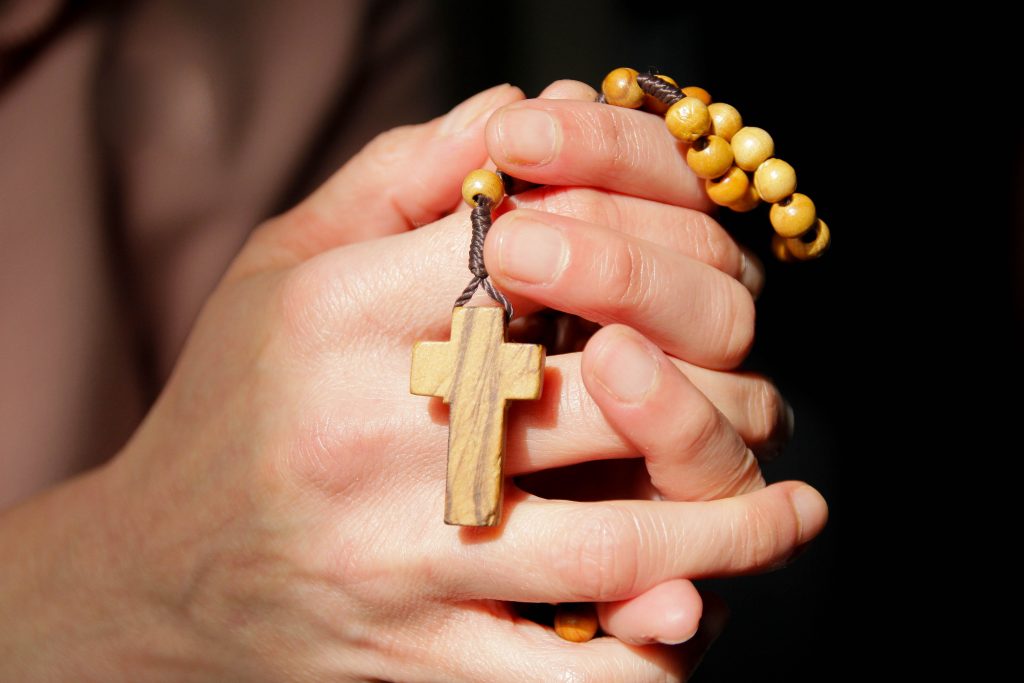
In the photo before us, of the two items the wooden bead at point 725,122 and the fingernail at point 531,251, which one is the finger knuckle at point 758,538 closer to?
the fingernail at point 531,251

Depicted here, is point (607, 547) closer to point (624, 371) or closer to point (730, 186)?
point (624, 371)

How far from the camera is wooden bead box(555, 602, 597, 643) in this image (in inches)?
36.9

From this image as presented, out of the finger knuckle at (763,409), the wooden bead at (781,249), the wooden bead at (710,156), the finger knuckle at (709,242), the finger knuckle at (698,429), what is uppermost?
the wooden bead at (710,156)

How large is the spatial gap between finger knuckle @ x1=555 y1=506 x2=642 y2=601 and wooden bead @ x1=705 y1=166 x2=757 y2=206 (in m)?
0.47

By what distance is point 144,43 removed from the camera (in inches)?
60.2

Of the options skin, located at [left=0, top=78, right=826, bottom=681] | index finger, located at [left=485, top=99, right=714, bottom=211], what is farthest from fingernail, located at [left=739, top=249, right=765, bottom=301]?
index finger, located at [left=485, top=99, right=714, bottom=211]

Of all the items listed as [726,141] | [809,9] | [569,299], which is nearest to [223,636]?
[569,299]

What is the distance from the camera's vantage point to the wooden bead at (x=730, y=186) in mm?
1033

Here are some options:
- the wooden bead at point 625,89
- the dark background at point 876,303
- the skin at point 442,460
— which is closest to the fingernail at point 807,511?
the skin at point 442,460

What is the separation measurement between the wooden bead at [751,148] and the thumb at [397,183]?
1.09ft

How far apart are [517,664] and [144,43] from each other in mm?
1386

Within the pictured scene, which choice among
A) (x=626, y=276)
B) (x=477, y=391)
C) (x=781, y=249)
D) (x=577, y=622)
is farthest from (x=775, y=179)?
(x=577, y=622)

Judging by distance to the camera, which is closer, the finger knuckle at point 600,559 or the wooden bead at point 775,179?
the finger knuckle at point 600,559

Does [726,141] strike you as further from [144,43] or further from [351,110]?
[144,43]
